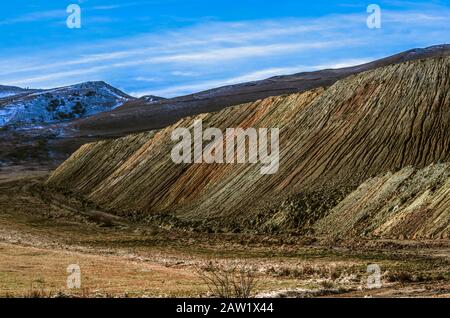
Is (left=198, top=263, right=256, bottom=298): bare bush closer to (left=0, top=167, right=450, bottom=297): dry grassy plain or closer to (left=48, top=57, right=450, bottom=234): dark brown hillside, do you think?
(left=0, top=167, right=450, bottom=297): dry grassy plain

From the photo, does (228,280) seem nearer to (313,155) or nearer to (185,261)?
(185,261)

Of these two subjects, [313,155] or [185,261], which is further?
[313,155]

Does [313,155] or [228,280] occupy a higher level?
[313,155]

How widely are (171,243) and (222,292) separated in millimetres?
22395

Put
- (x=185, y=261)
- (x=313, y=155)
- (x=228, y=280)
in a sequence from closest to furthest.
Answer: (x=228, y=280) → (x=185, y=261) → (x=313, y=155)

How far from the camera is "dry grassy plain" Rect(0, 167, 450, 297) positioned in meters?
23.5

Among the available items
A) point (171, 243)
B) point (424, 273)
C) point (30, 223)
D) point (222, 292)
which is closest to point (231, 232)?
point (171, 243)

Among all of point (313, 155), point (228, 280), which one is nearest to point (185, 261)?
point (228, 280)

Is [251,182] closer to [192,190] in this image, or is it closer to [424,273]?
[192,190]

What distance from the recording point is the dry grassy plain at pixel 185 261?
23484 mm

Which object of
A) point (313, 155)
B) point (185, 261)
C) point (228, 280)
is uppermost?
point (313, 155)

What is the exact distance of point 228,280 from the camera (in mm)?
25328

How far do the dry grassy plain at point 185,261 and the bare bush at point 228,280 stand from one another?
0.35 m

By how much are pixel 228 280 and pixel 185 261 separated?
28.1 feet
